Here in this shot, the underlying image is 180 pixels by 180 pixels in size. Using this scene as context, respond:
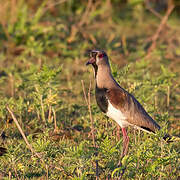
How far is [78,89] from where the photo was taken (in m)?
6.51

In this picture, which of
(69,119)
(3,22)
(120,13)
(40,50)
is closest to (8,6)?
(3,22)

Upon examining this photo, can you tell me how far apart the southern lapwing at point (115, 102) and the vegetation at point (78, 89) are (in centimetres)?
15

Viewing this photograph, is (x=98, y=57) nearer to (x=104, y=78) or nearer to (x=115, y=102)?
(x=104, y=78)

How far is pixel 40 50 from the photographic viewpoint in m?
7.39

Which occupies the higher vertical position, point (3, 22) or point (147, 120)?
point (3, 22)

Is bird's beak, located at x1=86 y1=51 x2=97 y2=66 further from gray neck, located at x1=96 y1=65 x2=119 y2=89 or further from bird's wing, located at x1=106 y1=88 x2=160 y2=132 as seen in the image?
bird's wing, located at x1=106 y1=88 x2=160 y2=132

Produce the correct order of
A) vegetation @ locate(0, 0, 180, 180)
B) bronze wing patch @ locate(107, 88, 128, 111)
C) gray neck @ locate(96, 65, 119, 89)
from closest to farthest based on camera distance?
vegetation @ locate(0, 0, 180, 180), bronze wing patch @ locate(107, 88, 128, 111), gray neck @ locate(96, 65, 119, 89)

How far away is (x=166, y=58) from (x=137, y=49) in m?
0.73

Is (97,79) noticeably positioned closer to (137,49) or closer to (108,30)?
(137,49)

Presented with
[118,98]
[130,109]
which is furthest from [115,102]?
[130,109]

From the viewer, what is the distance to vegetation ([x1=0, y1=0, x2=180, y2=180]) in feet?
11.9

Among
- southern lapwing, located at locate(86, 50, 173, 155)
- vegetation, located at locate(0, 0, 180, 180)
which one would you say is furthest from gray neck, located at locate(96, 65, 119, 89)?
vegetation, located at locate(0, 0, 180, 180)

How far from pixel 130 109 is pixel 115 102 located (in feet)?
0.59

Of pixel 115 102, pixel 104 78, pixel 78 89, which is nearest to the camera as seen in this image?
pixel 115 102
